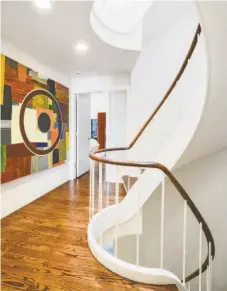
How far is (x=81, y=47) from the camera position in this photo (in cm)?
302

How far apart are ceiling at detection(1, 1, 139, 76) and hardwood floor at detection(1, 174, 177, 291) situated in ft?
8.05

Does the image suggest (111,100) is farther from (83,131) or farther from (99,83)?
(83,131)

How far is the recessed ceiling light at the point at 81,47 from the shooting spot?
2888 millimetres

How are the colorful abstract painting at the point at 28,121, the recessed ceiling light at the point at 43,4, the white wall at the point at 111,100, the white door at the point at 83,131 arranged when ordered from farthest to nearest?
the white door at the point at 83,131
the white wall at the point at 111,100
the colorful abstract painting at the point at 28,121
the recessed ceiling light at the point at 43,4


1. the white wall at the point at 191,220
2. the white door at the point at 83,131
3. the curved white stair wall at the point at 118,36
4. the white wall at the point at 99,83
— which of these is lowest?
the white wall at the point at 191,220

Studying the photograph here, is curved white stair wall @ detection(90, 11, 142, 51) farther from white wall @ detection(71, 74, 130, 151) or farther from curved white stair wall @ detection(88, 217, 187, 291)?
curved white stair wall @ detection(88, 217, 187, 291)

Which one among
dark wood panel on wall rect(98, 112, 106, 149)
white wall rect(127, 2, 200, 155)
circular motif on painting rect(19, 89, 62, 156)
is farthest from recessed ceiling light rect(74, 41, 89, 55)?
dark wood panel on wall rect(98, 112, 106, 149)

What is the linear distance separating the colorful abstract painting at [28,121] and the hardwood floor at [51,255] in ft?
2.25

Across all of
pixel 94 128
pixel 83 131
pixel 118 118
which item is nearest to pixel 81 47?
pixel 118 118

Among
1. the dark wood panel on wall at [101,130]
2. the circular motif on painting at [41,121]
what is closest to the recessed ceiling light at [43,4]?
the circular motif on painting at [41,121]

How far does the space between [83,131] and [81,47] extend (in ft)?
8.73

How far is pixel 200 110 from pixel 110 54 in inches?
77.3

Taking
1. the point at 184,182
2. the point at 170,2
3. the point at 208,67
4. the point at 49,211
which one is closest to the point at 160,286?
the point at 208,67

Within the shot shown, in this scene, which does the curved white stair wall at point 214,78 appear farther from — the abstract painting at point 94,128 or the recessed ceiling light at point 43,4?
the abstract painting at point 94,128
